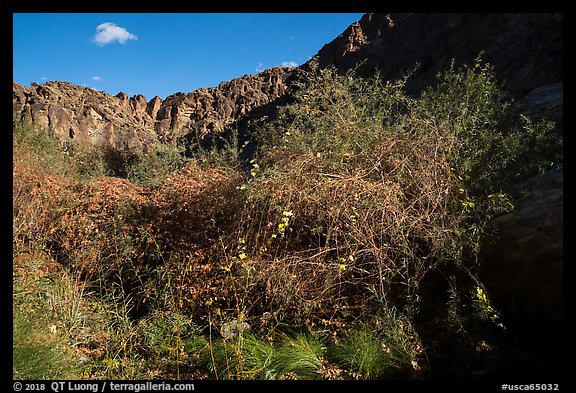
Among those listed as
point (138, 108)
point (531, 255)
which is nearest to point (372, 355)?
point (531, 255)

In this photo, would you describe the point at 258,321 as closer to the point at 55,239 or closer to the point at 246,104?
the point at 55,239

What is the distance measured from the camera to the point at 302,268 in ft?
11.5

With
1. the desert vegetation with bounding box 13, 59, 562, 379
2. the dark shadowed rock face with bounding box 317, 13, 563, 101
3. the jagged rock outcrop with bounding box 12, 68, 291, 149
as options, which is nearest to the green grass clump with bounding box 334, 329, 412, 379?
the desert vegetation with bounding box 13, 59, 562, 379

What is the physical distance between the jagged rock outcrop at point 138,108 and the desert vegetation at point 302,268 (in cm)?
1159

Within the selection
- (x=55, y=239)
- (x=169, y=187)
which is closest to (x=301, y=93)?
(x=169, y=187)

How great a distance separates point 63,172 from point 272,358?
648 cm

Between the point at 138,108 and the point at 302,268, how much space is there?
23.6m

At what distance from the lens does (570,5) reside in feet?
9.32

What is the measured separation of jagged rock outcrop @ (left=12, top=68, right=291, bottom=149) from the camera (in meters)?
17.6

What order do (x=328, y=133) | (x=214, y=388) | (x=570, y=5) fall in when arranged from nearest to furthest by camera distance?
(x=214, y=388)
(x=570, y=5)
(x=328, y=133)

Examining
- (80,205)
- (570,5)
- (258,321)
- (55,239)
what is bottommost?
(258,321)

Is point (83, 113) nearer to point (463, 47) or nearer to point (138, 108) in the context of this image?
point (138, 108)

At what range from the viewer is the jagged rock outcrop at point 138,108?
57.7 ft

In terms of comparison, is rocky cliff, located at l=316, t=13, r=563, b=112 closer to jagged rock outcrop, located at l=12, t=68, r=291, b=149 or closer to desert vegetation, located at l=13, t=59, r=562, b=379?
desert vegetation, located at l=13, t=59, r=562, b=379
